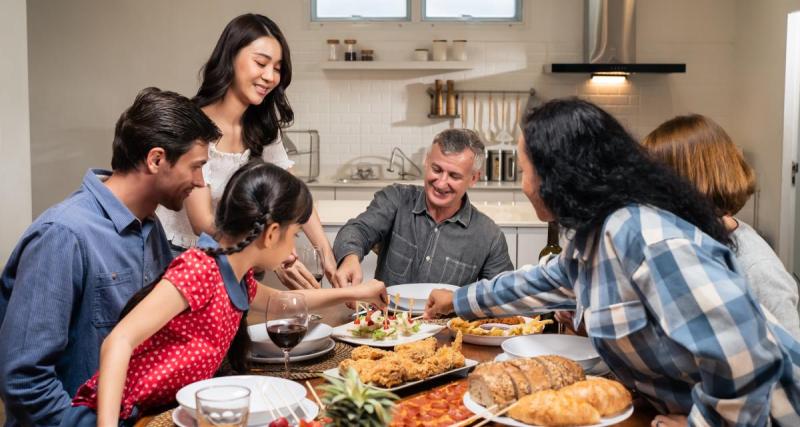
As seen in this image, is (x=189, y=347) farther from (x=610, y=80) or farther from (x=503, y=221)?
(x=610, y=80)

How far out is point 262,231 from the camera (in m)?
1.98

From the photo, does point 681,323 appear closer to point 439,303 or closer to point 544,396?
point 544,396

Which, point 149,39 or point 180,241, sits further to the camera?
point 149,39

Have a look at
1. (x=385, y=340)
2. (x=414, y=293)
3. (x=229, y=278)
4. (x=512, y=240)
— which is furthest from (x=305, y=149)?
(x=229, y=278)

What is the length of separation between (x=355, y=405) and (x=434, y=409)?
1.42ft

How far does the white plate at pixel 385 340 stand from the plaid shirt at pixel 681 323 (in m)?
0.53

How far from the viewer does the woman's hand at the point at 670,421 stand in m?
1.65

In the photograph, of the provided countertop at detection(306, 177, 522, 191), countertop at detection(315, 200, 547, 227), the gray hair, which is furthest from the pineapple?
countertop at detection(306, 177, 522, 191)

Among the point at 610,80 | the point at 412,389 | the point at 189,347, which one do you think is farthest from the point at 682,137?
the point at 610,80

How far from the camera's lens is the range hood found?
24.3ft

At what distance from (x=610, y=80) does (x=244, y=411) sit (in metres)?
6.89

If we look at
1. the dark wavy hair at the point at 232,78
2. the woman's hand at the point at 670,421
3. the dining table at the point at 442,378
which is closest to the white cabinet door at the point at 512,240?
the dark wavy hair at the point at 232,78

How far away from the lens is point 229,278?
1.97 metres

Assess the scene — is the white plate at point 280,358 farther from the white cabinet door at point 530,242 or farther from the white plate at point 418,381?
the white cabinet door at point 530,242
